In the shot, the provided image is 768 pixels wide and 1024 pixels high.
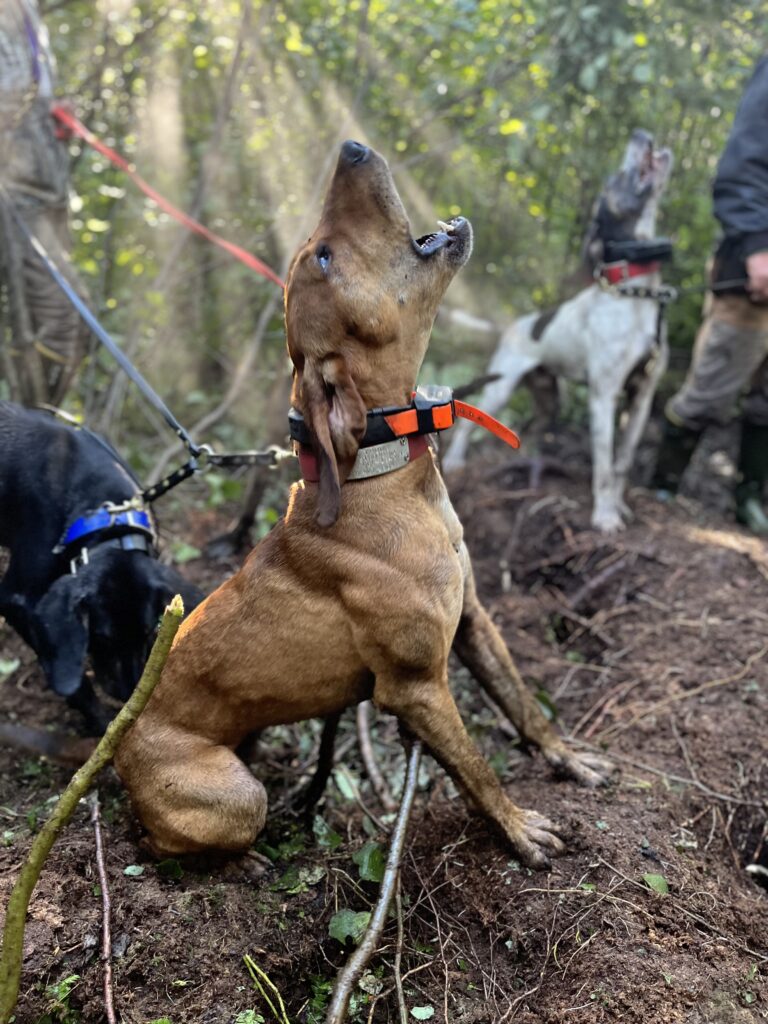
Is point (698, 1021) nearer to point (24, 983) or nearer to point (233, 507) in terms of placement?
point (24, 983)

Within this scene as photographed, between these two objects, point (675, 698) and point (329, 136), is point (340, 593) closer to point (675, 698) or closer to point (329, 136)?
point (675, 698)

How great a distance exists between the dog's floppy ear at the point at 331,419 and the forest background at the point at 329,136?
4.07 meters

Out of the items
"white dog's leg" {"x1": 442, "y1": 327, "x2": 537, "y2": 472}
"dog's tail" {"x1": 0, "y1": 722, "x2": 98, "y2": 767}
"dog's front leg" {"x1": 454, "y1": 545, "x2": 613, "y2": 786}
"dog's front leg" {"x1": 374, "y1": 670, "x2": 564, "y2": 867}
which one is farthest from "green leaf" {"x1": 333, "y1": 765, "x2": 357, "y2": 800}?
"white dog's leg" {"x1": 442, "y1": 327, "x2": 537, "y2": 472}

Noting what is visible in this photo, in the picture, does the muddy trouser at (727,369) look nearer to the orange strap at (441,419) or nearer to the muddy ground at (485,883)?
the muddy ground at (485,883)

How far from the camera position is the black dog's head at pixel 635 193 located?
5.57 m

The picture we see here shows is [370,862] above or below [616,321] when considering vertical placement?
below

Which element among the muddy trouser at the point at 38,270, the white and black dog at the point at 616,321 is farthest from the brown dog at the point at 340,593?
the white and black dog at the point at 616,321

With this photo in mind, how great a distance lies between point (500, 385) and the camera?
6695 mm

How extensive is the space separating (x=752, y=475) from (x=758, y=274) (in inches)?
75.7

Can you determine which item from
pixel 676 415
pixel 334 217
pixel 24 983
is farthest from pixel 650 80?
pixel 24 983

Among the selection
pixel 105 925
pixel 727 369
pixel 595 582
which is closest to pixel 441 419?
pixel 105 925

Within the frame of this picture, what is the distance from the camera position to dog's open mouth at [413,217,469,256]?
241cm

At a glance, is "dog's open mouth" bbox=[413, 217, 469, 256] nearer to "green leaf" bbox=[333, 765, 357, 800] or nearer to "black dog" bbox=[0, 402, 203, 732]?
"black dog" bbox=[0, 402, 203, 732]

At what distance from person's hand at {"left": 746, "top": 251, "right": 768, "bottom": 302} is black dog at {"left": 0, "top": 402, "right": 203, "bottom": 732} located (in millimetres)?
4062
